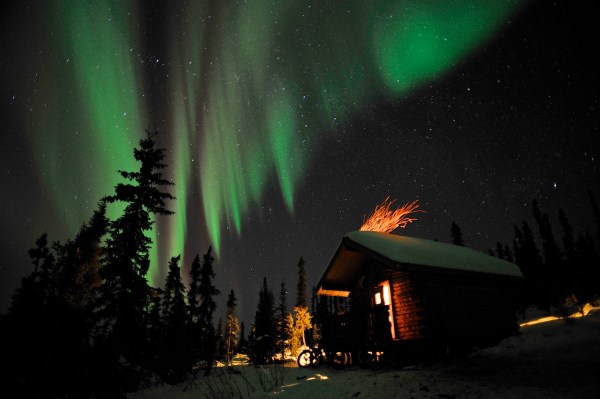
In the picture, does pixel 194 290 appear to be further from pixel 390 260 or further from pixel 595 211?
pixel 595 211

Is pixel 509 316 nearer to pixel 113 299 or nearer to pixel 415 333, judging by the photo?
pixel 415 333

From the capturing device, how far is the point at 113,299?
57.1 feet

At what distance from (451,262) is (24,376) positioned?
49.7ft

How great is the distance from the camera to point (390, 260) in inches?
527

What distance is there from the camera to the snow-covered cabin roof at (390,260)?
13.9m

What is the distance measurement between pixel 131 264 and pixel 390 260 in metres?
13.8

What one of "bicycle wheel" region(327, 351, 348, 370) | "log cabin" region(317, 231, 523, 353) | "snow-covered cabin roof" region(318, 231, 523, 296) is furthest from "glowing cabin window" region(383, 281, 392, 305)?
"bicycle wheel" region(327, 351, 348, 370)

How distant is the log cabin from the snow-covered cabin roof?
40 millimetres

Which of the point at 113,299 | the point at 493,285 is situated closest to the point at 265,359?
the point at 113,299

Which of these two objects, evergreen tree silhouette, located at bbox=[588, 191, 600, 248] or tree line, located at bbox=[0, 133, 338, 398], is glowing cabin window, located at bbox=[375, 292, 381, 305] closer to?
tree line, located at bbox=[0, 133, 338, 398]

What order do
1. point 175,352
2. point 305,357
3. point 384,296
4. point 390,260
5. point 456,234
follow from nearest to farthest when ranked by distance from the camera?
point 390,260 → point 384,296 → point 305,357 → point 175,352 → point 456,234

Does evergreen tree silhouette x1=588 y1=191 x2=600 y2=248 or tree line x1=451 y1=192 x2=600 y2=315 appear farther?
evergreen tree silhouette x1=588 y1=191 x2=600 y2=248

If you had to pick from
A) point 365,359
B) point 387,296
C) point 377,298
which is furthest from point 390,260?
point 377,298

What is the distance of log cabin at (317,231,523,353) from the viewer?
13.9 meters
